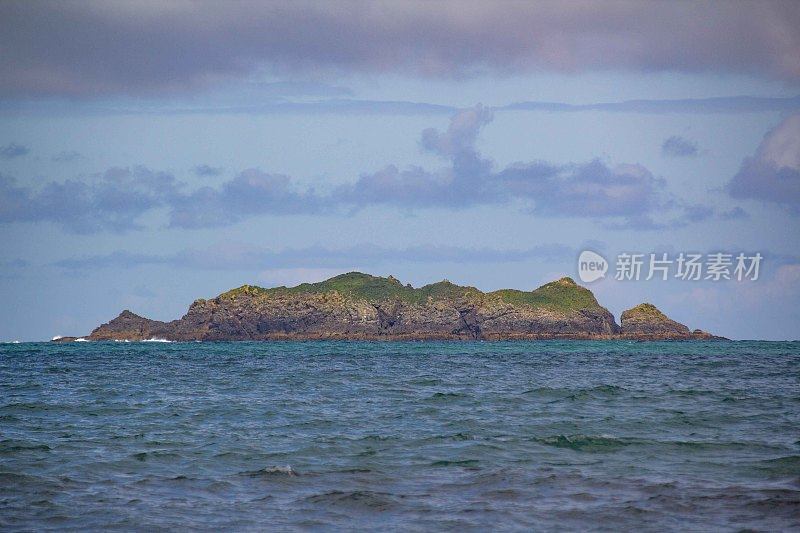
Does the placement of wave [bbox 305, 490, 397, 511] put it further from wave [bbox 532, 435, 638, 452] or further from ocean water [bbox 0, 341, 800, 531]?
wave [bbox 532, 435, 638, 452]

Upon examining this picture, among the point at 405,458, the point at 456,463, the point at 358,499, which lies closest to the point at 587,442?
the point at 456,463

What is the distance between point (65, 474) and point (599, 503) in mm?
12100

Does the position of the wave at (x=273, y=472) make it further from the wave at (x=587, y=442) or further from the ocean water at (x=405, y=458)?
the wave at (x=587, y=442)

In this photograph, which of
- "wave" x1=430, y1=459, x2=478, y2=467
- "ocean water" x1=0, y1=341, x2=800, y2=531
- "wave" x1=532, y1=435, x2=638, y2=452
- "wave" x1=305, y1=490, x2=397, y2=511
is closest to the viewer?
"ocean water" x1=0, y1=341, x2=800, y2=531

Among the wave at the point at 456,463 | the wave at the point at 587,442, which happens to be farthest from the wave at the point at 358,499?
the wave at the point at 587,442

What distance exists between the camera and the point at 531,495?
19.0 meters

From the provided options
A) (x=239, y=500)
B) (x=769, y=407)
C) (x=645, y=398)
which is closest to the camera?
(x=239, y=500)

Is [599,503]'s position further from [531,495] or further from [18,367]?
[18,367]

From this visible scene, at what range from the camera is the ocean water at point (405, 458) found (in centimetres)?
1750

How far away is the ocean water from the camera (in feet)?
57.4

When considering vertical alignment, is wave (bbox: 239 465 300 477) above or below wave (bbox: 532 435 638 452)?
below

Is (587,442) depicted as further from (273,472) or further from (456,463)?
(273,472)

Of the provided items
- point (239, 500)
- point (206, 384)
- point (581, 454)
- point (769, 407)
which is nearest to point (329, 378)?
point (206, 384)

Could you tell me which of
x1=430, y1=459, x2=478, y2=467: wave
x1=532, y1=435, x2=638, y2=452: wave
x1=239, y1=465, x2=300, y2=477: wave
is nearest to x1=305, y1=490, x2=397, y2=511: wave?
x1=239, y1=465, x2=300, y2=477: wave
